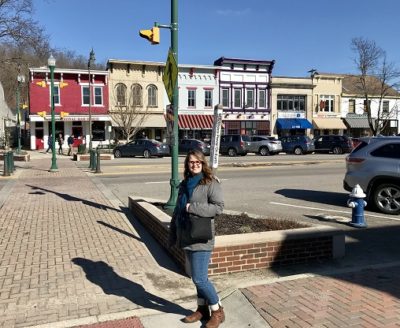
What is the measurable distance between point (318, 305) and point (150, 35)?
5.95m

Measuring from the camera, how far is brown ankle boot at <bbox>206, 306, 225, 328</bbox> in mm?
4160

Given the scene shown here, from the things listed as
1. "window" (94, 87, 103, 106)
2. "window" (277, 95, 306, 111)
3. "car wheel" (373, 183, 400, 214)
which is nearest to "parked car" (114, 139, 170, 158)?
"window" (94, 87, 103, 106)

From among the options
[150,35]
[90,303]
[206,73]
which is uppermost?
[206,73]

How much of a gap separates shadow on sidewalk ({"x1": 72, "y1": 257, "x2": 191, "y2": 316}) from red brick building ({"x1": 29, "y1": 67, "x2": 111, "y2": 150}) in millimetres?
36105

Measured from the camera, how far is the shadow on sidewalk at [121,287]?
4781 mm

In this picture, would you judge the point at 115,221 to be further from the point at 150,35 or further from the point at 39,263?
the point at 150,35

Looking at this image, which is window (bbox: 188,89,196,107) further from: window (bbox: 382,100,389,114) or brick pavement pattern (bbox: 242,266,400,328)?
brick pavement pattern (bbox: 242,266,400,328)

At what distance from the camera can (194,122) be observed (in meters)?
46.2

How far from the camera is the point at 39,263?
622 cm

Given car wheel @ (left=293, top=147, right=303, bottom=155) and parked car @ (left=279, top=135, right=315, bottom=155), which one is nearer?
parked car @ (left=279, top=135, right=315, bottom=155)

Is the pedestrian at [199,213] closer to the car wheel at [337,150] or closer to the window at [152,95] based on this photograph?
the car wheel at [337,150]

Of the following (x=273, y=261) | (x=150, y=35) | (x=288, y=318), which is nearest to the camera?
(x=288, y=318)

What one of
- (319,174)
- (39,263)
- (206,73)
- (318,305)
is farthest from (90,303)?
(206,73)

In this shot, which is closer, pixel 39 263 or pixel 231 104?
pixel 39 263
